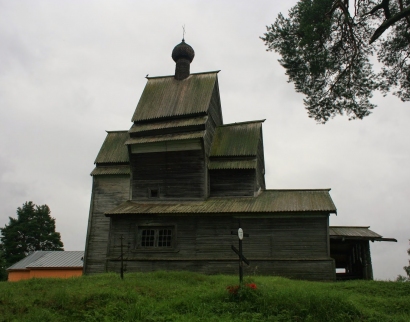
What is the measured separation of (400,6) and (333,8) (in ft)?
7.75

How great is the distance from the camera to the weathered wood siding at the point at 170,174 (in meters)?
21.9

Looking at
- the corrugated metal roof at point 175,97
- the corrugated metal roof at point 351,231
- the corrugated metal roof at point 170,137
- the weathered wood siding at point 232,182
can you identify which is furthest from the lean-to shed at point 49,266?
the corrugated metal roof at point 351,231

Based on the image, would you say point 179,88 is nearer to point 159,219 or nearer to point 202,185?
point 202,185

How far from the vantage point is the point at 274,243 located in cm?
1892

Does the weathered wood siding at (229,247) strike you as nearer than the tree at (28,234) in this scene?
Yes

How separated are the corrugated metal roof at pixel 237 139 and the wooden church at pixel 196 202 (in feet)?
0.20

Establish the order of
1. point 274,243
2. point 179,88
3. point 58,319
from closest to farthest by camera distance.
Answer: point 58,319 < point 274,243 < point 179,88

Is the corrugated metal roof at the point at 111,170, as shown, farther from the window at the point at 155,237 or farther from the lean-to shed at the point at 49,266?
the lean-to shed at the point at 49,266

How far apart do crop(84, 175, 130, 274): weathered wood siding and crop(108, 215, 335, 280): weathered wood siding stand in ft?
10.1

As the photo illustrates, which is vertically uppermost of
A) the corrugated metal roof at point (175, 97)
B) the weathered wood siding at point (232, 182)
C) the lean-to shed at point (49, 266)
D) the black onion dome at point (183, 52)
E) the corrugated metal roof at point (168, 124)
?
the black onion dome at point (183, 52)

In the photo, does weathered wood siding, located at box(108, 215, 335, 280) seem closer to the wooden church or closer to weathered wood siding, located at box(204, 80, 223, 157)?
the wooden church

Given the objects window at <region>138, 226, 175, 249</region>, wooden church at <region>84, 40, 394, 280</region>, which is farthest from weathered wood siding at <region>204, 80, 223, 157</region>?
window at <region>138, 226, 175, 249</region>

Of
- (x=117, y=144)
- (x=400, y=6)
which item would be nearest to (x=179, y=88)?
(x=117, y=144)

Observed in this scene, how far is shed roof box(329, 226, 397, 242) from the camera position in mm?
18422
